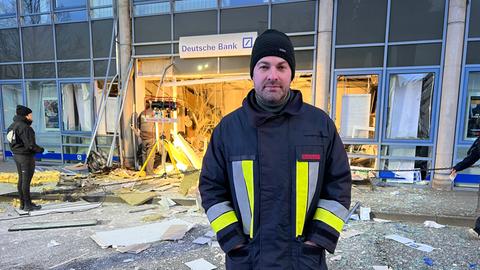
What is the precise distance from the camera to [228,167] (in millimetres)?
1742

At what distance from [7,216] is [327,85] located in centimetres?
736

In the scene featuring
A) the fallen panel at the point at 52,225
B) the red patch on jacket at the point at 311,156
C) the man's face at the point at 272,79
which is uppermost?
the man's face at the point at 272,79

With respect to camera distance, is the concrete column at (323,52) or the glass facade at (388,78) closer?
the glass facade at (388,78)

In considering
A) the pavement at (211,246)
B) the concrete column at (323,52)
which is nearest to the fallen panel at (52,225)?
the pavement at (211,246)

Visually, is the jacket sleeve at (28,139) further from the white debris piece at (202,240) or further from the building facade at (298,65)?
Answer: the white debris piece at (202,240)

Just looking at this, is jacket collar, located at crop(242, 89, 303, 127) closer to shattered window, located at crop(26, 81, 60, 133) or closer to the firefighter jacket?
the firefighter jacket

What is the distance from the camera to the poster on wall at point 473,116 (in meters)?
6.89

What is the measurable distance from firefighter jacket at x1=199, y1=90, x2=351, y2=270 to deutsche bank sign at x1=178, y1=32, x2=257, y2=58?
671cm

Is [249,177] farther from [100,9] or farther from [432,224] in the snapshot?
[100,9]

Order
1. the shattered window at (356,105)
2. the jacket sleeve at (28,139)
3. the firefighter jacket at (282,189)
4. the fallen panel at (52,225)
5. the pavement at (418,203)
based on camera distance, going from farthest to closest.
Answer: the shattered window at (356,105)
the jacket sleeve at (28,139)
the pavement at (418,203)
the fallen panel at (52,225)
the firefighter jacket at (282,189)

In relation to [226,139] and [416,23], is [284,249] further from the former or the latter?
[416,23]

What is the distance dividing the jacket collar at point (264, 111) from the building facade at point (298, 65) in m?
6.31

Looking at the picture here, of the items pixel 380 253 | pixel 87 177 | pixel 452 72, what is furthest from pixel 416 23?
pixel 87 177

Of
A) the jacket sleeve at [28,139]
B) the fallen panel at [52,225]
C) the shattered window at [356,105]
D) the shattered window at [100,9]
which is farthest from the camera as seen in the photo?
the shattered window at [100,9]
